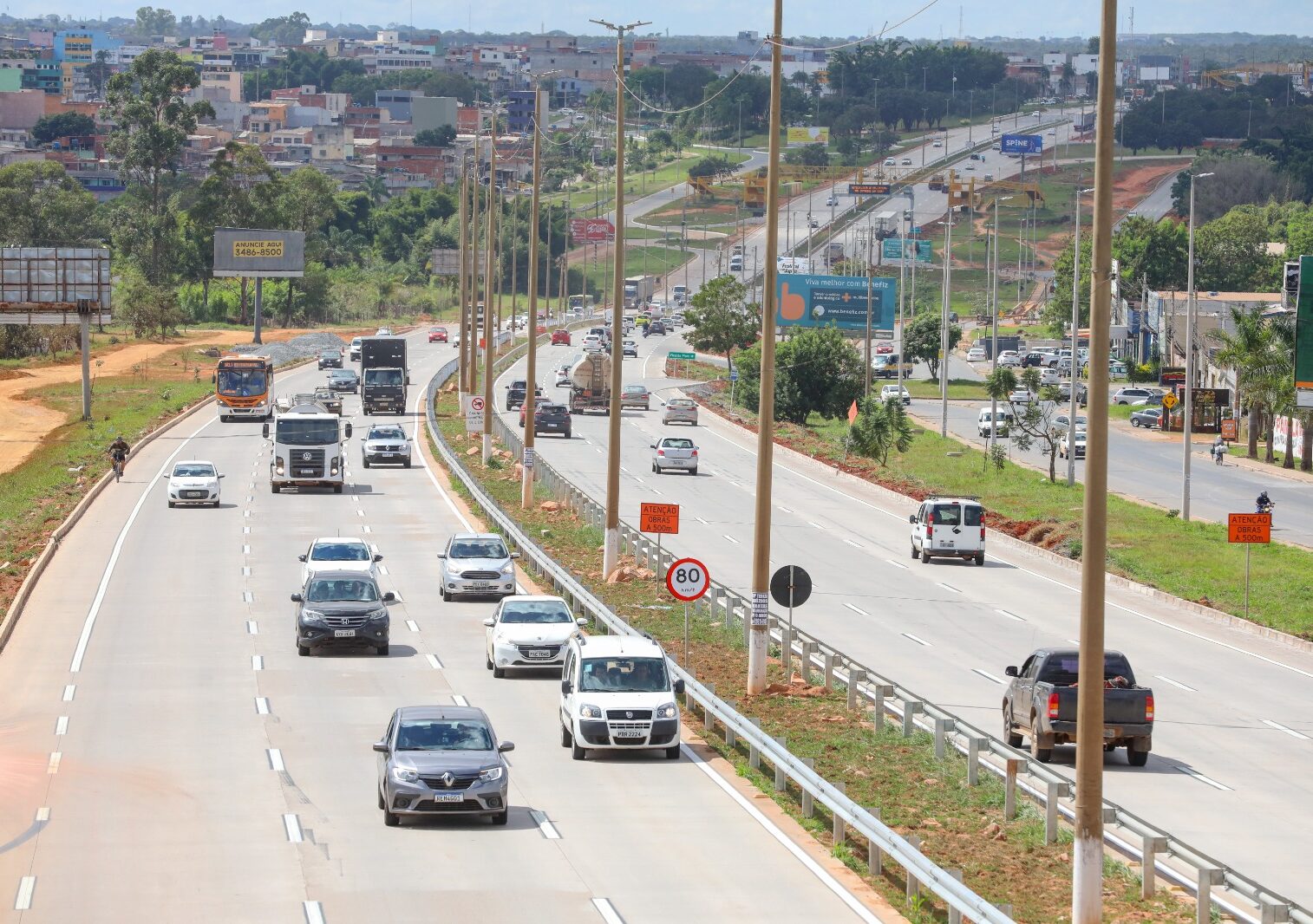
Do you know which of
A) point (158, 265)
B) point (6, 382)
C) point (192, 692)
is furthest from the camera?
point (158, 265)

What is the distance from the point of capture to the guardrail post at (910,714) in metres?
25.9

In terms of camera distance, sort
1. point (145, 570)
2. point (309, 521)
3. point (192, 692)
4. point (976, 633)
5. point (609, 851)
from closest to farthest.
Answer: point (609, 851)
point (192, 692)
point (976, 633)
point (145, 570)
point (309, 521)

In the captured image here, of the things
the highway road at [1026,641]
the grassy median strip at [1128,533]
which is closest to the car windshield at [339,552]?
the highway road at [1026,641]

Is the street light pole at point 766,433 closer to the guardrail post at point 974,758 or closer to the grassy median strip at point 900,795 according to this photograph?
the grassy median strip at point 900,795

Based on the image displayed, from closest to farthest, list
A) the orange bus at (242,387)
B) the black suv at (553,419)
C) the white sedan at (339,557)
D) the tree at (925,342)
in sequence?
1. the white sedan at (339,557)
2. the orange bus at (242,387)
3. the black suv at (553,419)
4. the tree at (925,342)

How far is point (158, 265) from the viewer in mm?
178250

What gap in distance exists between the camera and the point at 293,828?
21281 millimetres

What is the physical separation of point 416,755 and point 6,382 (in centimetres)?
10062

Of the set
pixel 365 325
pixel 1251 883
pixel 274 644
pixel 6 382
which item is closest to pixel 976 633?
pixel 274 644

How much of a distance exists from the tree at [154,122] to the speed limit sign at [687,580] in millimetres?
148615

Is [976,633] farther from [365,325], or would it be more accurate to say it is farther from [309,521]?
[365,325]

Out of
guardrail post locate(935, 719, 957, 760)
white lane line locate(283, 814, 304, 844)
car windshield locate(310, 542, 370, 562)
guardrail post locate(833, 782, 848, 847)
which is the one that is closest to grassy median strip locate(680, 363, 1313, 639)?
guardrail post locate(935, 719, 957, 760)

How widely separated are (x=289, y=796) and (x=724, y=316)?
113 meters

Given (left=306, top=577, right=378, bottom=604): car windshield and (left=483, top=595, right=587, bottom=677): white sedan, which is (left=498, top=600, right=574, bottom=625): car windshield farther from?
(left=306, top=577, right=378, bottom=604): car windshield
